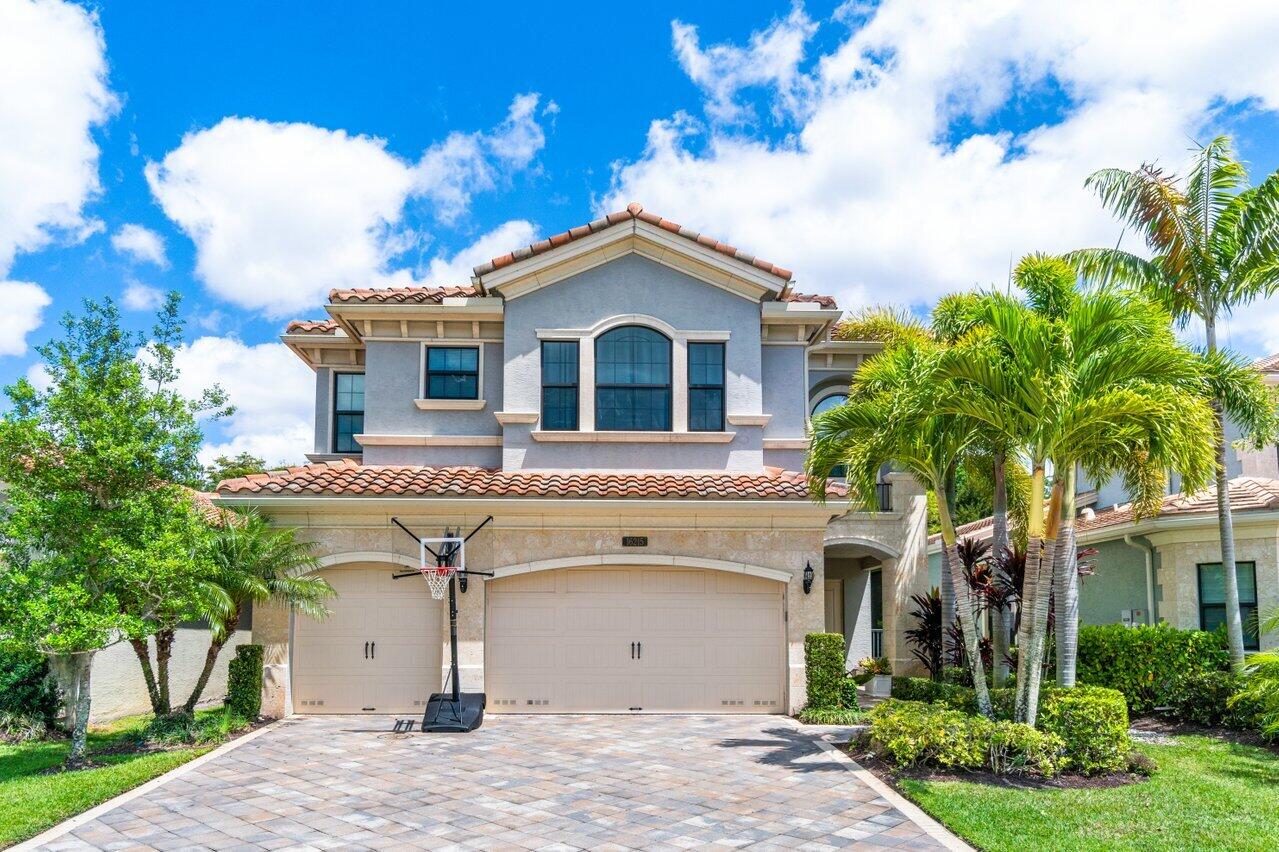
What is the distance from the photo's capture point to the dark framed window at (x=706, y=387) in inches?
683

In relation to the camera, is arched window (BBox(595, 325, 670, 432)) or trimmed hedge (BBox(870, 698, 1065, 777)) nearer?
trimmed hedge (BBox(870, 698, 1065, 777))

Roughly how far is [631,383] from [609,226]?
115 inches

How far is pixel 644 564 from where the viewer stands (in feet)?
52.0

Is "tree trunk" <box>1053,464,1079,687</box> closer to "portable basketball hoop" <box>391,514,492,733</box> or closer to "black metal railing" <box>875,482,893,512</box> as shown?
"black metal railing" <box>875,482,893,512</box>

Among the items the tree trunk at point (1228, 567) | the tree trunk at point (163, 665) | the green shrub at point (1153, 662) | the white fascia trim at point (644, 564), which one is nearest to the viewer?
the tree trunk at point (163, 665)

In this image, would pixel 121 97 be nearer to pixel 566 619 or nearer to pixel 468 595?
pixel 468 595

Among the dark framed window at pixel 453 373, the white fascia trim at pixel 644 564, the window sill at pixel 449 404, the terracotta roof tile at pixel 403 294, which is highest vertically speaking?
the terracotta roof tile at pixel 403 294

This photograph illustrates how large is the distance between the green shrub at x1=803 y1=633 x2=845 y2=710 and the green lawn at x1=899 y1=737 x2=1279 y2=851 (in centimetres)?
476

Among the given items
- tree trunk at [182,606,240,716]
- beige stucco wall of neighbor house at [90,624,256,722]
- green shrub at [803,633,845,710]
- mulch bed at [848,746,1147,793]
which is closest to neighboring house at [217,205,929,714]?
green shrub at [803,633,845,710]

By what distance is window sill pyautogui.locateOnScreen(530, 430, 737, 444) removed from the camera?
55.6 ft

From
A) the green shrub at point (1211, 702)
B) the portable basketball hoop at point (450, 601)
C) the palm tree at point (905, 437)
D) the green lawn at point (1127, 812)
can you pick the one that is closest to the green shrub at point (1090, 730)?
the green lawn at point (1127, 812)

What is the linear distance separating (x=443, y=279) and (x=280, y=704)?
872 cm

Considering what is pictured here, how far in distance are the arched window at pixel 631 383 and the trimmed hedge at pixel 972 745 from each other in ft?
25.1

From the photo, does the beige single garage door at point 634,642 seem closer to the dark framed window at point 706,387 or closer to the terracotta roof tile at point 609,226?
the dark framed window at point 706,387
